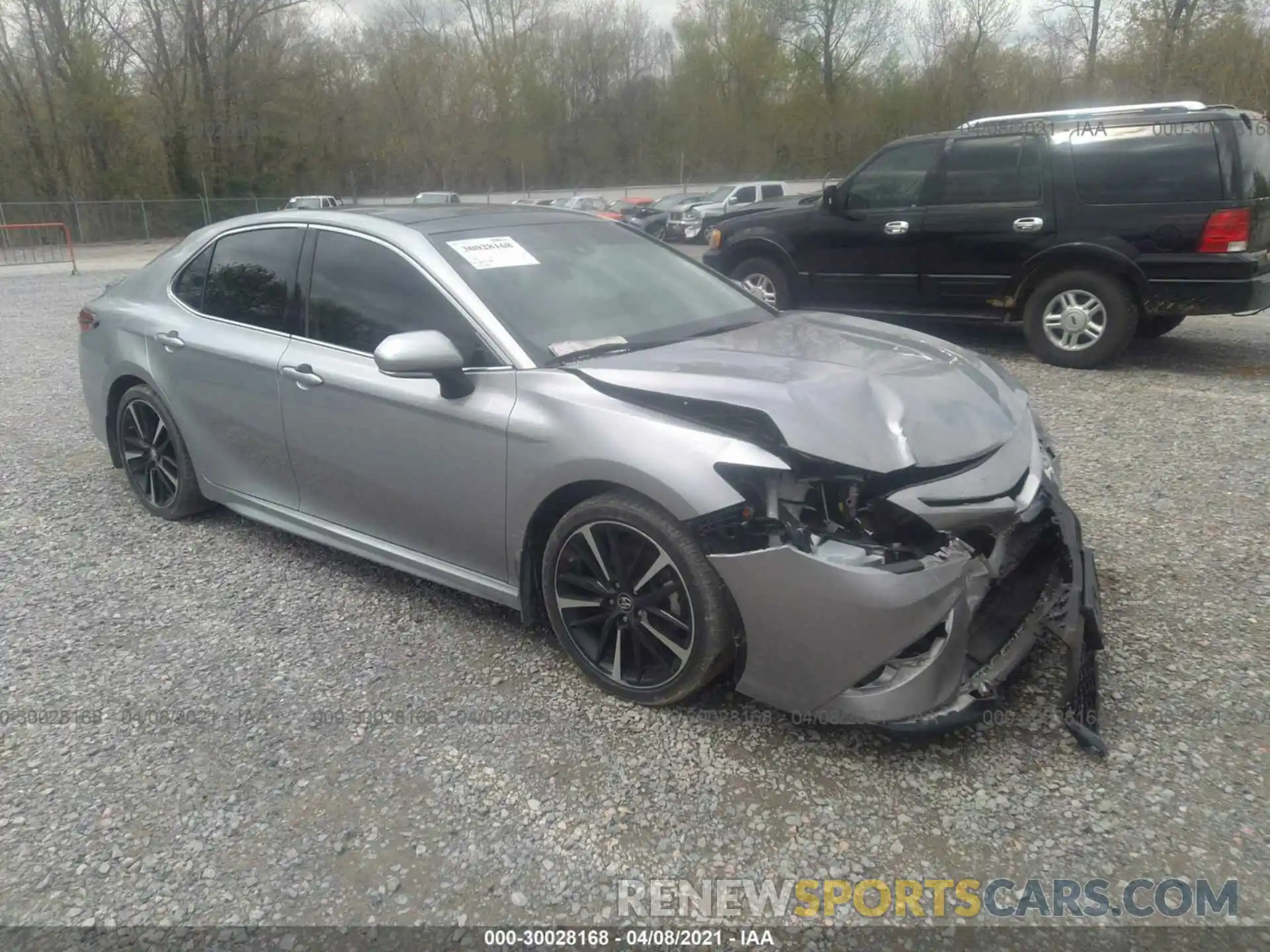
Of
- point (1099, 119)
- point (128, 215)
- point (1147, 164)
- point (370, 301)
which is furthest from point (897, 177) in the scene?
point (128, 215)

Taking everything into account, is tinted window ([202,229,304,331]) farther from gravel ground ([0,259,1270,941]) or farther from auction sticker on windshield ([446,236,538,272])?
gravel ground ([0,259,1270,941])

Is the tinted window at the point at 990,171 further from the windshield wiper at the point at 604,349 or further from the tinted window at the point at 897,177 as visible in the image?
the windshield wiper at the point at 604,349

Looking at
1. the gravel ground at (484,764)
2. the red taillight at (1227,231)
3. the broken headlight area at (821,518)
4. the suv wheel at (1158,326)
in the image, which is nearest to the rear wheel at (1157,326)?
the suv wheel at (1158,326)

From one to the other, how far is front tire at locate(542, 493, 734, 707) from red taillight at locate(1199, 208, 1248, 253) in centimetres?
592

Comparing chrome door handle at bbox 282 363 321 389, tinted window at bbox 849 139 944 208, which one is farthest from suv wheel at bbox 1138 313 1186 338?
chrome door handle at bbox 282 363 321 389

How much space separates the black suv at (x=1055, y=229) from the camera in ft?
22.5

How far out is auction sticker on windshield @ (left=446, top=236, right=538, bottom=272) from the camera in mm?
3584

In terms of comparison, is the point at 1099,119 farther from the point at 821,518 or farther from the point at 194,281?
the point at 194,281

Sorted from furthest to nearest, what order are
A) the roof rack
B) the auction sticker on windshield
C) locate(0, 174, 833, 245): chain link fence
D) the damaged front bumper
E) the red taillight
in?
locate(0, 174, 833, 245): chain link fence < the roof rack < the red taillight < the auction sticker on windshield < the damaged front bumper

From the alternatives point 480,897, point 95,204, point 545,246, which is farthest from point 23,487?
point 95,204

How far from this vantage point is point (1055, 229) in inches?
294

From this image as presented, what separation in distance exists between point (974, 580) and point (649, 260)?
215 centimetres

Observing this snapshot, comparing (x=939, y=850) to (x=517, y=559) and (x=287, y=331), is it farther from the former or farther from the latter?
(x=287, y=331)

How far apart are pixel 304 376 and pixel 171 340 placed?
1115 millimetres
